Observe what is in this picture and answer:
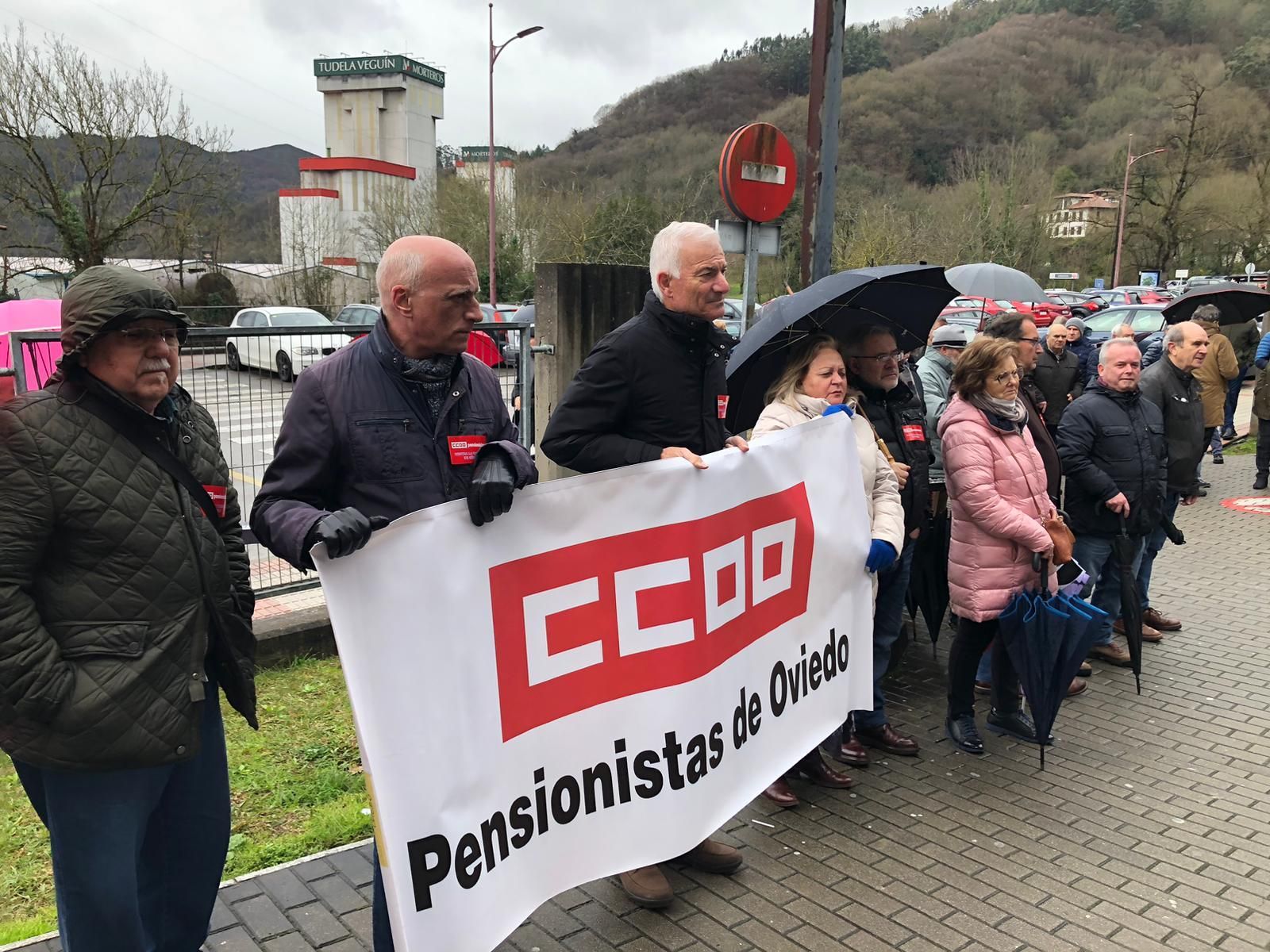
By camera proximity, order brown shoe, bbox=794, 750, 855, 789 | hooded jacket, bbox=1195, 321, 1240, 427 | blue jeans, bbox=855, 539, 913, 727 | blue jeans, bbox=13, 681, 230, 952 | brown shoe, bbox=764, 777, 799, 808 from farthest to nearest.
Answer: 1. hooded jacket, bbox=1195, 321, 1240, 427
2. blue jeans, bbox=855, 539, 913, 727
3. brown shoe, bbox=794, 750, 855, 789
4. brown shoe, bbox=764, 777, 799, 808
5. blue jeans, bbox=13, 681, 230, 952

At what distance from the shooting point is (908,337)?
4.70 metres

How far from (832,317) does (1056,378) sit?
14.2ft

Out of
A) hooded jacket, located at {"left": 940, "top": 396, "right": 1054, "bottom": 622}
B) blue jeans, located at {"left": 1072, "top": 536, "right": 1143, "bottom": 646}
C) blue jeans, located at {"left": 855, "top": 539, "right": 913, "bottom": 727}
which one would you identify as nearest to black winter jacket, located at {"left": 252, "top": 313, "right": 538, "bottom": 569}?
blue jeans, located at {"left": 855, "top": 539, "right": 913, "bottom": 727}

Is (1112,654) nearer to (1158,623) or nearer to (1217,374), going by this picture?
(1158,623)

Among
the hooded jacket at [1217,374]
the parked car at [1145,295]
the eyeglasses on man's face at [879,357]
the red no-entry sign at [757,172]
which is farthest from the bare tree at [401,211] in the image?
the eyeglasses on man's face at [879,357]

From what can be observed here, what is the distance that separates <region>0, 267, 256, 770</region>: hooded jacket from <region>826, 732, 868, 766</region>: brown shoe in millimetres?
2880

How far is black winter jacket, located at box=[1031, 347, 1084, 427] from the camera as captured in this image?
25.5 ft

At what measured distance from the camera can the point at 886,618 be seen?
14.5 ft

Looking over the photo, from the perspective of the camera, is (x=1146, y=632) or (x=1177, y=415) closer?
(x=1177, y=415)

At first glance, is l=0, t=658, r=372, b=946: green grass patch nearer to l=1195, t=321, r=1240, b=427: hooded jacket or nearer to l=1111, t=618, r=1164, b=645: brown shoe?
l=1111, t=618, r=1164, b=645: brown shoe

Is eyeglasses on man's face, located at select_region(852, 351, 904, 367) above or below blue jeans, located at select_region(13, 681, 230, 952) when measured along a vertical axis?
above

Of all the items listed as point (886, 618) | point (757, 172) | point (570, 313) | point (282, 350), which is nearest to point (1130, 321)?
point (757, 172)

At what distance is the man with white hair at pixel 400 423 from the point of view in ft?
7.98

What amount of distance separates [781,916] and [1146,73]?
150621 mm
